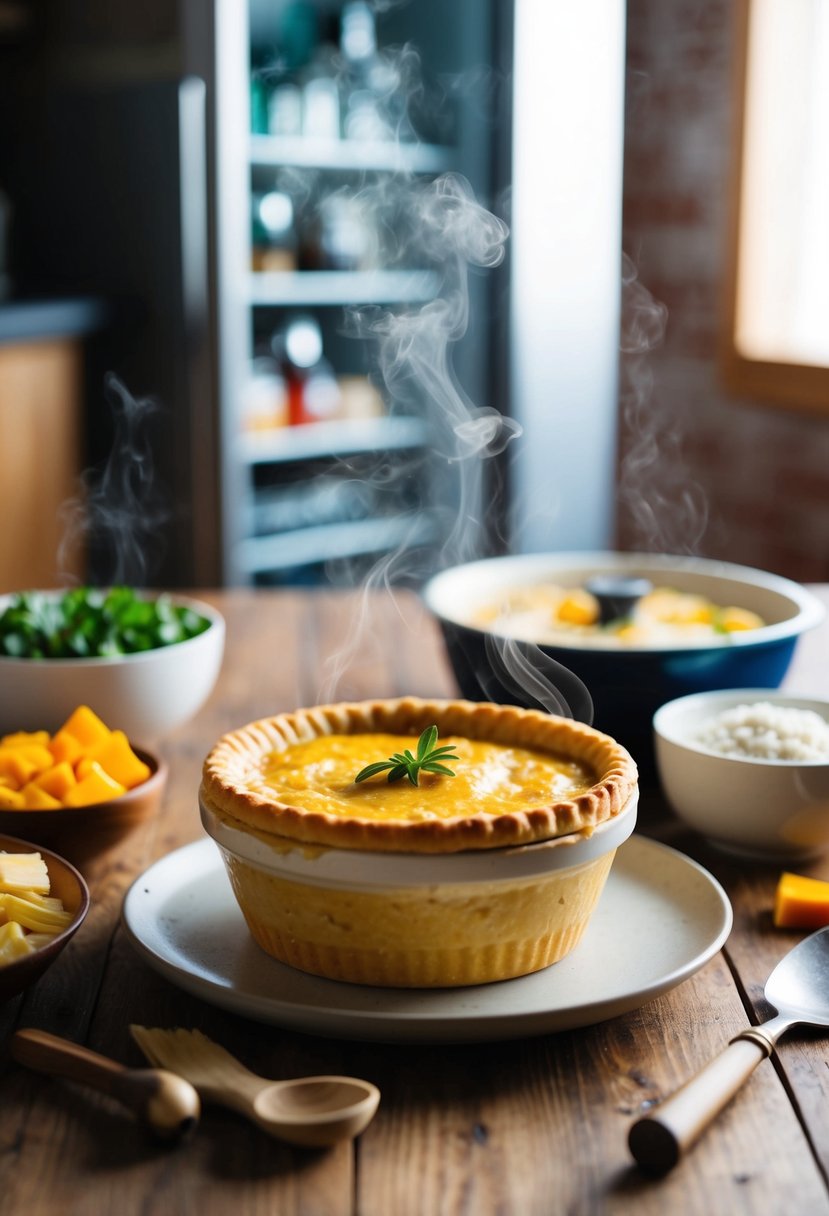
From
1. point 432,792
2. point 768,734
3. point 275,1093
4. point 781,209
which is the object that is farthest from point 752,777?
point 781,209

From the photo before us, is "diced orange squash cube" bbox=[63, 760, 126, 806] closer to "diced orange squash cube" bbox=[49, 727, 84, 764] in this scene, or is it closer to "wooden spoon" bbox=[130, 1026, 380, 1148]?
"diced orange squash cube" bbox=[49, 727, 84, 764]

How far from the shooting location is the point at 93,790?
1154 mm

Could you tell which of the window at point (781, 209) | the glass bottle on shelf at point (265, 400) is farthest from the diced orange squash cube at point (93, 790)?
the glass bottle on shelf at point (265, 400)

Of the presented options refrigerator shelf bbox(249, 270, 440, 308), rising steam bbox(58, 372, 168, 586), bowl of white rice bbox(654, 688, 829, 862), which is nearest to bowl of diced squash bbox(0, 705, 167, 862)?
bowl of white rice bbox(654, 688, 829, 862)

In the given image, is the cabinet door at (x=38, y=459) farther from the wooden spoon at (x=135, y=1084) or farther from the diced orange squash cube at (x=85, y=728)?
the wooden spoon at (x=135, y=1084)

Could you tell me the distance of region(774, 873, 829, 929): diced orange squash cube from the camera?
106cm

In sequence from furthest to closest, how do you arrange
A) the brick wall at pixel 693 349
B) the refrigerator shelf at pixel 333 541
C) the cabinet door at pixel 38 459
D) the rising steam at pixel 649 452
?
1. the rising steam at pixel 649 452
2. the refrigerator shelf at pixel 333 541
3. the brick wall at pixel 693 349
4. the cabinet door at pixel 38 459

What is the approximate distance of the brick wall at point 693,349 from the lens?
4113mm

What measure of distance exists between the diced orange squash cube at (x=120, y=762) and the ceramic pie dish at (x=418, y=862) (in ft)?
0.70

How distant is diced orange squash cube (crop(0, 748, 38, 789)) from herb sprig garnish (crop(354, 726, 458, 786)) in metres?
0.34

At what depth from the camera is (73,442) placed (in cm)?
413

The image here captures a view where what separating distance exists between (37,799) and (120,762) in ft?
0.31

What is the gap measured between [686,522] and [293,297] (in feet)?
5.36

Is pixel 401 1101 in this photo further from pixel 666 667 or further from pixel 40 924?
pixel 666 667
